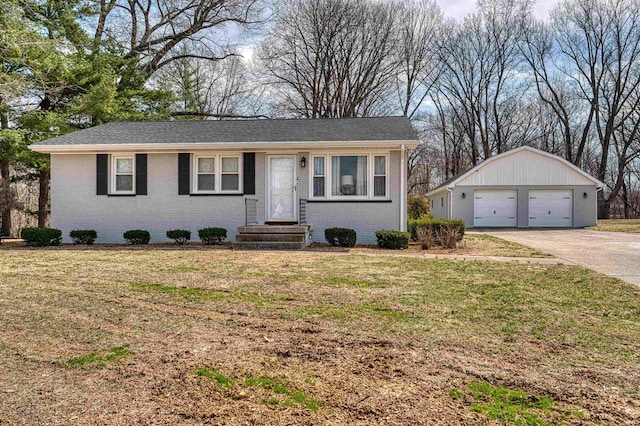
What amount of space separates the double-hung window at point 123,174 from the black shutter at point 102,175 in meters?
0.17

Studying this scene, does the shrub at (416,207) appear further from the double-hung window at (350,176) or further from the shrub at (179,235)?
the shrub at (179,235)

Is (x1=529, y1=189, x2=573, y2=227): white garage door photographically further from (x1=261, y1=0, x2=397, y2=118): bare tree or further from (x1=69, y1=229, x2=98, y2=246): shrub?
(x1=69, y1=229, x2=98, y2=246): shrub

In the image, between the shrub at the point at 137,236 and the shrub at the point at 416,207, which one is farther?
the shrub at the point at 416,207

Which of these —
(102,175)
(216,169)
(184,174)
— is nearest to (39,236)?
(102,175)

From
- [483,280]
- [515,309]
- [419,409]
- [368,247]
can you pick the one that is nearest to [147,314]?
[419,409]

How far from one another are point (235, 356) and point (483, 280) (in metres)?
4.63

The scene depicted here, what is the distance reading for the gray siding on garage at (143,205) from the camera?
1223 cm

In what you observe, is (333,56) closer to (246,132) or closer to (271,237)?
(246,132)

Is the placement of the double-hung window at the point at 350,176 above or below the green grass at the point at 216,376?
above

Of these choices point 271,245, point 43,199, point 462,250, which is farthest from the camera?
point 43,199

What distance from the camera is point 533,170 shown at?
21.4 m

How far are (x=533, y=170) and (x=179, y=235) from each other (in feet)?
60.3

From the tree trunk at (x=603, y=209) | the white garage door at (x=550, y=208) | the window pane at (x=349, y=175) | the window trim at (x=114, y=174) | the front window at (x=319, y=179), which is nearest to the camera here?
the window pane at (x=349, y=175)

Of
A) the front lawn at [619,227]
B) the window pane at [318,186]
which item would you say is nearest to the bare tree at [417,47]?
the front lawn at [619,227]
